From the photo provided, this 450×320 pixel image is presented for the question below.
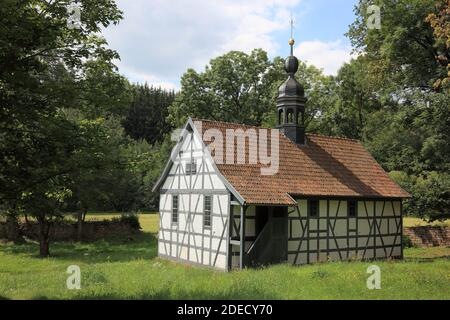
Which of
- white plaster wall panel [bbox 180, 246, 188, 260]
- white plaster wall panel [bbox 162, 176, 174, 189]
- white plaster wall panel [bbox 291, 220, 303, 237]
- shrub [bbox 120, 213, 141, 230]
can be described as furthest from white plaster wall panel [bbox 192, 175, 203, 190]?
shrub [bbox 120, 213, 141, 230]

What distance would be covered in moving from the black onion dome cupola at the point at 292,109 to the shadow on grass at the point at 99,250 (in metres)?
9.85

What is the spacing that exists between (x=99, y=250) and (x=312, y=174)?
47.5 ft

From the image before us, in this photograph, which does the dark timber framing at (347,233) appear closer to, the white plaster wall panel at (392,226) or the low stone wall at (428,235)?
the white plaster wall panel at (392,226)

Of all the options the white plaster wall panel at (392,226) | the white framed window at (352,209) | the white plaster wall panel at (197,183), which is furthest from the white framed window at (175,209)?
the white plaster wall panel at (392,226)

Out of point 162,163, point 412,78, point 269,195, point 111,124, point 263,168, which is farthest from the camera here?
point 162,163

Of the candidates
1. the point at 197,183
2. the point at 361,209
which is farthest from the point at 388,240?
the point at 197,183

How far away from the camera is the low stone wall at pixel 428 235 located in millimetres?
29125

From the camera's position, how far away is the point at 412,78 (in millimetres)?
25047

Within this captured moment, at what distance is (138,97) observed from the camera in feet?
94.7

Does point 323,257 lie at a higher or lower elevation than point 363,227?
lower

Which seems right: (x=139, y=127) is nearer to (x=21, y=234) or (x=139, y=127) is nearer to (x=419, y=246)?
(x=21, y=234)

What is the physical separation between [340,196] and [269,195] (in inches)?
161

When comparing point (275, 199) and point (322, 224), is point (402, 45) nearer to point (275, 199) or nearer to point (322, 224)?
point (322, 224)
